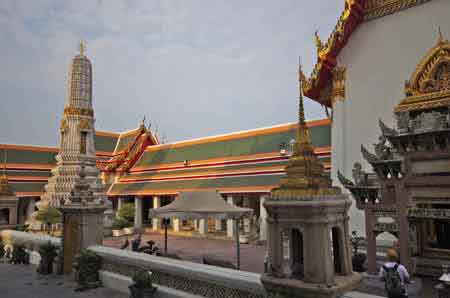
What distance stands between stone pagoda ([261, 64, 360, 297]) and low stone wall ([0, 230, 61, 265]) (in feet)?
30.2

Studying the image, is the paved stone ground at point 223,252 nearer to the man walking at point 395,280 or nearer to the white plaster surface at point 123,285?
the man walking at point 395,280

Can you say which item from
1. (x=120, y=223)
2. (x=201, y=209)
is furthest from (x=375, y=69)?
(x=120, y=223)

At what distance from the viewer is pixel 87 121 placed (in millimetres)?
27047

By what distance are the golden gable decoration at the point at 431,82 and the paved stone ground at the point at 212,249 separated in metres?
7.02

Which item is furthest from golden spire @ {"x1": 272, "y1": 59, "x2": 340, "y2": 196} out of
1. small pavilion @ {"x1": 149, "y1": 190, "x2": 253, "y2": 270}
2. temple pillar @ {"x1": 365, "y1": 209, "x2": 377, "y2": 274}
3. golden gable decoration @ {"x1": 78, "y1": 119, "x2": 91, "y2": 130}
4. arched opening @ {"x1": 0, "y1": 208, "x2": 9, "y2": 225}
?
golden gable decoration @ {"x1": 78, "y1": 119, "x2": 91, "y2": 130}

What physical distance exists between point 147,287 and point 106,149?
27.8 m

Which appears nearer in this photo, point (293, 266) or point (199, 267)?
point (293, 266)

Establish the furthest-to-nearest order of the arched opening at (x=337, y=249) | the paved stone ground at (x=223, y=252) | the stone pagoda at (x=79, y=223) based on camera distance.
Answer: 1. the stone pagoda at (x=79, y=223)
2. the paved stone ground at (x=223, y=252)
3. the arched opening at (x=337, y=249)

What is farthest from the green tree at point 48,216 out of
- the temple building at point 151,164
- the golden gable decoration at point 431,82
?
the golden gable decoration at point 431,82

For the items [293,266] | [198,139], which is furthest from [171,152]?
[293,266]

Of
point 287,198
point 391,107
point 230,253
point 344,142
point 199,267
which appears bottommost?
point 230,253

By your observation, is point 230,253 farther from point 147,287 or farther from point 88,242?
point 147,287

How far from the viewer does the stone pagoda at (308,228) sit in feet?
14.4

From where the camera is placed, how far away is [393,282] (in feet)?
18.6
